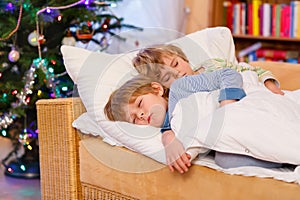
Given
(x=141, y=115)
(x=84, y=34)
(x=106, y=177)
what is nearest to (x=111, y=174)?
(x=106, y=177)

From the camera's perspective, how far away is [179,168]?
1745mm

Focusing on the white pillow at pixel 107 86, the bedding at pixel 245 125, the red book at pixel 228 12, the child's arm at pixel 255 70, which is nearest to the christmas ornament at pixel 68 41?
the white pillow at pixel 107 86

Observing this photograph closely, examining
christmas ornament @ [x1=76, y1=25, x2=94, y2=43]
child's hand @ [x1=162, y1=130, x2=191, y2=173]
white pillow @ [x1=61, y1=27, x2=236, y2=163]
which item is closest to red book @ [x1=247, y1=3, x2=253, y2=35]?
christmas ornament @ [x1=76, y1=25, x2=94, y2=43]

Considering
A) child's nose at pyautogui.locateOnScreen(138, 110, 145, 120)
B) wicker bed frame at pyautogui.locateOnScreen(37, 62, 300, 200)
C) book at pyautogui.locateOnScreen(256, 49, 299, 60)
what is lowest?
book at pyautogui.locateOnScreen(256, 49, 299, 60)

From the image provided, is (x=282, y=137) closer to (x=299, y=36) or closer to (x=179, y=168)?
(x=179, y=168)

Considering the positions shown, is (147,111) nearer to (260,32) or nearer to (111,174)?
(111,174)

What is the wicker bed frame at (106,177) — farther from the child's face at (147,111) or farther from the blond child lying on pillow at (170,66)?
the blond child lying on pillow at (170,66)

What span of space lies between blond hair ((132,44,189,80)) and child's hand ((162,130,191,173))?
0.32 metres

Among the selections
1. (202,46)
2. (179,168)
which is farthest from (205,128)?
(202,46)

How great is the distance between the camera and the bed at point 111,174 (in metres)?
1.67

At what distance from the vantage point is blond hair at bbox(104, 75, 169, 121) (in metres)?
1.94

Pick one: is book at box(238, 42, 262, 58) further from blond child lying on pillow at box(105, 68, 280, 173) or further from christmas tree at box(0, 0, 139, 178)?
blond child lying on pillow at box(105, 68, 280, 173)

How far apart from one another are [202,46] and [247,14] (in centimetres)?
156

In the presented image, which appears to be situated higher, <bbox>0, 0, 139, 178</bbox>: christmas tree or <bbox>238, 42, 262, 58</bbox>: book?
<bbox>0, 0, 139, 178</bbox>: christmas tree
